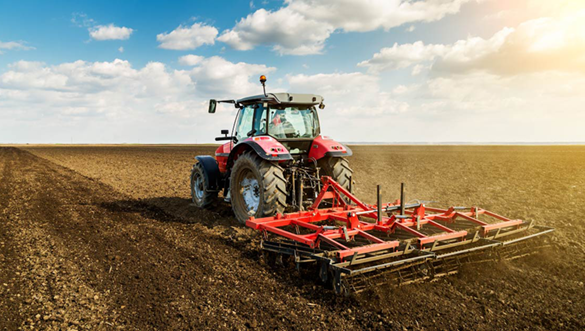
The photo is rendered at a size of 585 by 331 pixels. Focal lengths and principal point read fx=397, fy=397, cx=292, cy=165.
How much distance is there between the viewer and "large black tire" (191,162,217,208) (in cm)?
774

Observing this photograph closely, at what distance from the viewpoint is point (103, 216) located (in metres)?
7.21

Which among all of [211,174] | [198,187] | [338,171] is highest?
[338,171]

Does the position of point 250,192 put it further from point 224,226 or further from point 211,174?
point 211,174

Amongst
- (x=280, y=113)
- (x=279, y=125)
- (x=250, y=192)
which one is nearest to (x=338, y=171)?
(x=279, y=125)

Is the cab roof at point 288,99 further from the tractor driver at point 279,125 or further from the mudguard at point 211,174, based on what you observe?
the mudguard at point 211,174

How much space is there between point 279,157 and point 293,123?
1.14 metres

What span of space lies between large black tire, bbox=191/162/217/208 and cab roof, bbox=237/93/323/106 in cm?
190

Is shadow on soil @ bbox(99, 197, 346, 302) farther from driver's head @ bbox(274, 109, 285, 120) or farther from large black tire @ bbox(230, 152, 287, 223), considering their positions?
driver's head @ bbox(274, 109, 285, 120)

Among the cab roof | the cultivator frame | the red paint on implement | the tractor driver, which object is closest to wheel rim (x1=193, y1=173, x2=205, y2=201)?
the cab roof

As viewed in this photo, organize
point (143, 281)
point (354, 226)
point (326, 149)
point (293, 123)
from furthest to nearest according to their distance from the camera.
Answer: point (293, 123), point (326, 149), point (354, 226), point (143, 281)

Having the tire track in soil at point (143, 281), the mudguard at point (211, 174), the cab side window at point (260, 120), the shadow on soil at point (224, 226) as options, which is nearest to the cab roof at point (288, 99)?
the cab side window at point (260, 120)

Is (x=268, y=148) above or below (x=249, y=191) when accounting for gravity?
above

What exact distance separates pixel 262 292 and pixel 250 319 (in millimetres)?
534

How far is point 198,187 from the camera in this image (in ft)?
27.1
